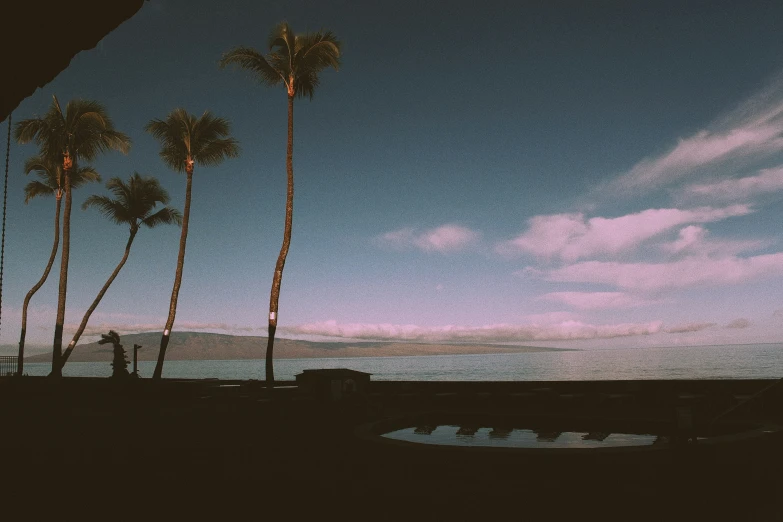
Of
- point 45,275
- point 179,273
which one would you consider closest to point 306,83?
point 179,273

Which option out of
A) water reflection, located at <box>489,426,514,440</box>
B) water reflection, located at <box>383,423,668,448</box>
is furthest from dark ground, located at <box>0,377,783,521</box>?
water reflection, located at <box>489,426,514,440</box>

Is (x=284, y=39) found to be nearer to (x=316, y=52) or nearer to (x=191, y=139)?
(x=316, y=52)

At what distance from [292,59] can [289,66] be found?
32cm

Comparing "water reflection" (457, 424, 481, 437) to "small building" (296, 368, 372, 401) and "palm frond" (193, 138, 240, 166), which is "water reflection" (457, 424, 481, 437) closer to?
"small building" (296, 368, 372, 401)

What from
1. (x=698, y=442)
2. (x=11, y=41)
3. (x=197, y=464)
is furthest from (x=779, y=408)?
(x=11, y=41)

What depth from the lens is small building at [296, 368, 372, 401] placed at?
12.5 m

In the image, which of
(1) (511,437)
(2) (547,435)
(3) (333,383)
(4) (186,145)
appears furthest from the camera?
(4) (186,145)

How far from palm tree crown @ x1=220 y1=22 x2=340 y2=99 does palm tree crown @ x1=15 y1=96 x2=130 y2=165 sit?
38.8 ft

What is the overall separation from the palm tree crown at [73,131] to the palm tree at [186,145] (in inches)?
111

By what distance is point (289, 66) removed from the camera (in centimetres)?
2256

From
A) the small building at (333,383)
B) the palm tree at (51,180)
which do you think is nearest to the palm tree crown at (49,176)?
the palm tree at (51,180)

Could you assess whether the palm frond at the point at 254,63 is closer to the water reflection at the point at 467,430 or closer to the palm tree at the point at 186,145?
the palm tree at the point at 186,145

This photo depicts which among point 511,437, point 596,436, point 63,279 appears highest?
point 63,279

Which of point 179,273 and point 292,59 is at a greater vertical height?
point 292,59
